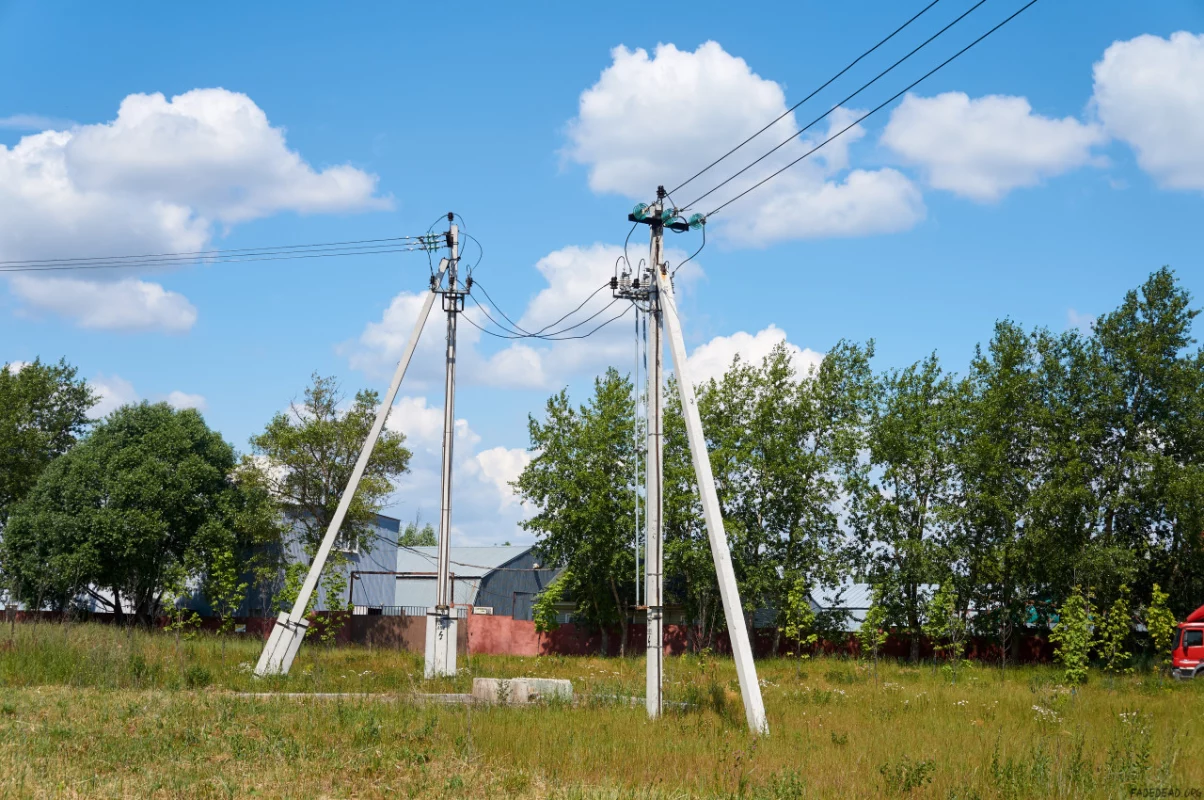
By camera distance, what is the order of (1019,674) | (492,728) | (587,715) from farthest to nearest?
1. (1019,674)
2. (587,715)
3. (492,728)

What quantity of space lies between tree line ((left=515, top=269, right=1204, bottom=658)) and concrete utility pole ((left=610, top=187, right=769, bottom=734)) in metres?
16.9

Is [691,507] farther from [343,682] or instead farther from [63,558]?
[63,558]

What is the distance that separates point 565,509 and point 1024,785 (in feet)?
92.7

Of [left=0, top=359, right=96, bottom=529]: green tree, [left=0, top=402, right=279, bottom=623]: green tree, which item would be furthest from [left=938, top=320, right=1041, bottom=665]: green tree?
[left=0, top=359, right=96, bottom=529]: green tree

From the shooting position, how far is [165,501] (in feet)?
127

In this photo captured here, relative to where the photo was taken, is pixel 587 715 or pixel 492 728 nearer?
pixel 492 728

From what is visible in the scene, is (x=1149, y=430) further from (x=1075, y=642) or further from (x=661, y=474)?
(x=661, y=474)

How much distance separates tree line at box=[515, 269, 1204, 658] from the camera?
31578 mm

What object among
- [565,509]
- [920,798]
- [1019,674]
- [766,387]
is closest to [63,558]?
[565,509]

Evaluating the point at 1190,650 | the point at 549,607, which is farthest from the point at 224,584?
the point at 1190,650

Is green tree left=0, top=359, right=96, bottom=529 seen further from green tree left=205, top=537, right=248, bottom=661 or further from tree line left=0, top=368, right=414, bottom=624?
green tree left=205, top=537, right=248, bottom=661

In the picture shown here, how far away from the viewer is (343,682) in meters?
20.1

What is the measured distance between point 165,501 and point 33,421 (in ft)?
39.4

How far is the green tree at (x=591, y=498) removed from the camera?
123ft
